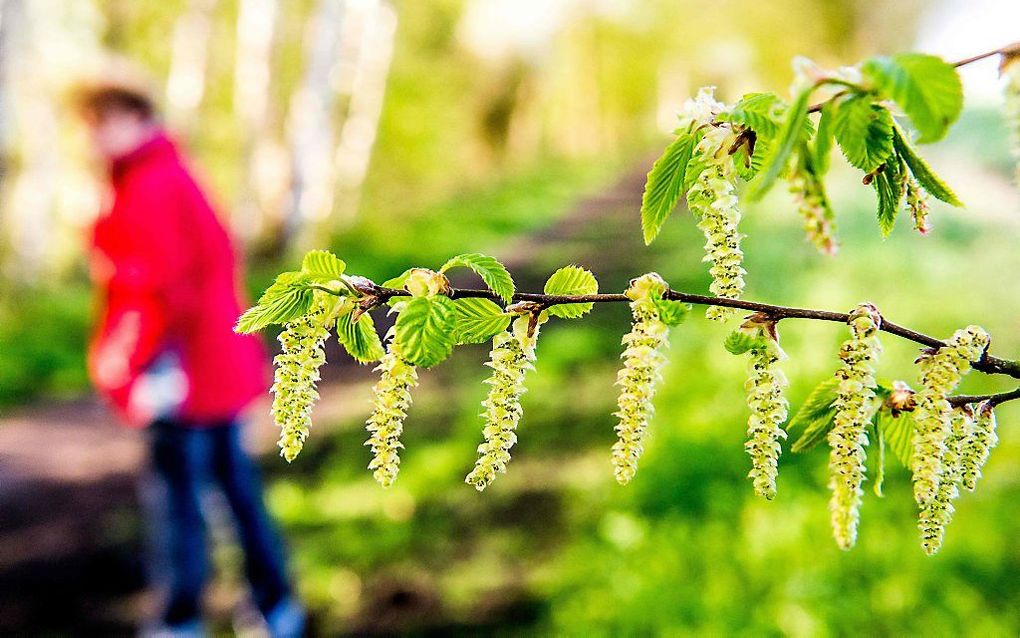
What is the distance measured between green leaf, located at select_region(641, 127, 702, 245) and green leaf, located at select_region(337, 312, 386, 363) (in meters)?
0.37

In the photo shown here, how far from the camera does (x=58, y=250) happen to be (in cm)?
1467

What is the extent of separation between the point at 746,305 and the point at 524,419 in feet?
15.2

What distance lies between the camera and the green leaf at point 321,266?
0.87 meters

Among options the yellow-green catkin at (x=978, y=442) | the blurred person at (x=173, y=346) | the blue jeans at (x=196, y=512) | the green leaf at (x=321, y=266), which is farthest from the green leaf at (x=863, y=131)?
the blue jeans at (x=196, y=512)

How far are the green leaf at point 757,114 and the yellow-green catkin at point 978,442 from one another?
1.46ft

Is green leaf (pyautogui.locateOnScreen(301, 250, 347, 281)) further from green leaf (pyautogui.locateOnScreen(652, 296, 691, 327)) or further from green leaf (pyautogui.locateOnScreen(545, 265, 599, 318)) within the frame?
green leaf (pyautogui.locateOnScreen(652, 296, 691, 327))

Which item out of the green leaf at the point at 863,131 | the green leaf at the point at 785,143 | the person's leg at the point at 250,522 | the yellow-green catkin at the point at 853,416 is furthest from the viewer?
the person's leg at the point at 250,522

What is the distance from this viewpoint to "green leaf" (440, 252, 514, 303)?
0.91 m

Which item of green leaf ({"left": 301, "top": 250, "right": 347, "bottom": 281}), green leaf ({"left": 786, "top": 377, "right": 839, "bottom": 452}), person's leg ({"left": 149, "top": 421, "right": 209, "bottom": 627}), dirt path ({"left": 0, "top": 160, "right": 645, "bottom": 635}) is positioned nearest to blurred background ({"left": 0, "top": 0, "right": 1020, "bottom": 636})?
dirt path ({"left": 0, "top": 160, "right": 645, "bottom": 635})

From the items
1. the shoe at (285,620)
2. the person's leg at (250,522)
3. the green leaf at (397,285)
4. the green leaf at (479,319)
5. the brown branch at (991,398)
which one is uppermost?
the green leaf at (397,285)

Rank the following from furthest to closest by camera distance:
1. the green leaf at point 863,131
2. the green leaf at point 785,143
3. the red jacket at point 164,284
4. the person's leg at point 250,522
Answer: the person's leg at point 250,522 → the red jacket at point 164,284 → the green leaf at point 863,131 → the green leaf at point 785,143

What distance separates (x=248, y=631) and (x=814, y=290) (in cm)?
486

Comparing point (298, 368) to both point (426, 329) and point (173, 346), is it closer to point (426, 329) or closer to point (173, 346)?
point (426, 329)

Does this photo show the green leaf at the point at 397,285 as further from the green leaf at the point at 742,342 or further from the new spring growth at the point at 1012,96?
the new spring growth at the point at 1012,96
